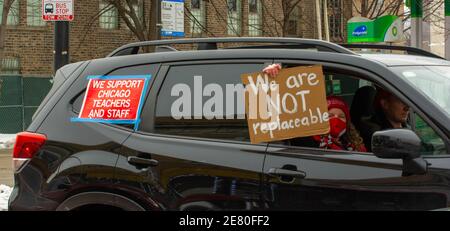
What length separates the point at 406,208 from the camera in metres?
→ 3.09

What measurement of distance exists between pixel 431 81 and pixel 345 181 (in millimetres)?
812

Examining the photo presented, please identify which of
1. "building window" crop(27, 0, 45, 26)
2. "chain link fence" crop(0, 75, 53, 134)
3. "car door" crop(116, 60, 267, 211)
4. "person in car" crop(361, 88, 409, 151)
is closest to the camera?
"car door" crop(116, 60, 267, 211)

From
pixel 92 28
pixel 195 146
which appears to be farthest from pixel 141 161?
pixel 92 28

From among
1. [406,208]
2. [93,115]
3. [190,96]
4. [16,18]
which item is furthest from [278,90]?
[16,18]

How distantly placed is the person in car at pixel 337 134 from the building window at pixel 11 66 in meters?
17.9

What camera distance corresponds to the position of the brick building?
19891 millimetres

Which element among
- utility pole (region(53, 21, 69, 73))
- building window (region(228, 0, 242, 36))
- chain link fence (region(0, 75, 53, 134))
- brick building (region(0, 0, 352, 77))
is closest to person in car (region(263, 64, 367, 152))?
utility pole (region(53, 21, 69, 73))

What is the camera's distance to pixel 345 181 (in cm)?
323

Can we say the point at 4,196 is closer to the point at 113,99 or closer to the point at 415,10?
the point at 113,99

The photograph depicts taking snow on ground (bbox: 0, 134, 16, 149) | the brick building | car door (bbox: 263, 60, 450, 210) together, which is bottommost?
snow on ground (bbox: 0, 134, 16, 149)

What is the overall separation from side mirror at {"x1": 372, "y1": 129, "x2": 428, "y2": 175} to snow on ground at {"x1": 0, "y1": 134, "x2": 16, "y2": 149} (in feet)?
46.3

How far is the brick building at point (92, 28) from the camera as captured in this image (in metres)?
19.9

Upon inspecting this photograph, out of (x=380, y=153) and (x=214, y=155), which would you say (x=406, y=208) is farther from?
(x=214, y=155)

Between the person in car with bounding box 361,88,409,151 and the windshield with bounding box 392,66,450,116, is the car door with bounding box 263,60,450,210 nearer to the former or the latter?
the windshield with bounding box 392,66,450,116
